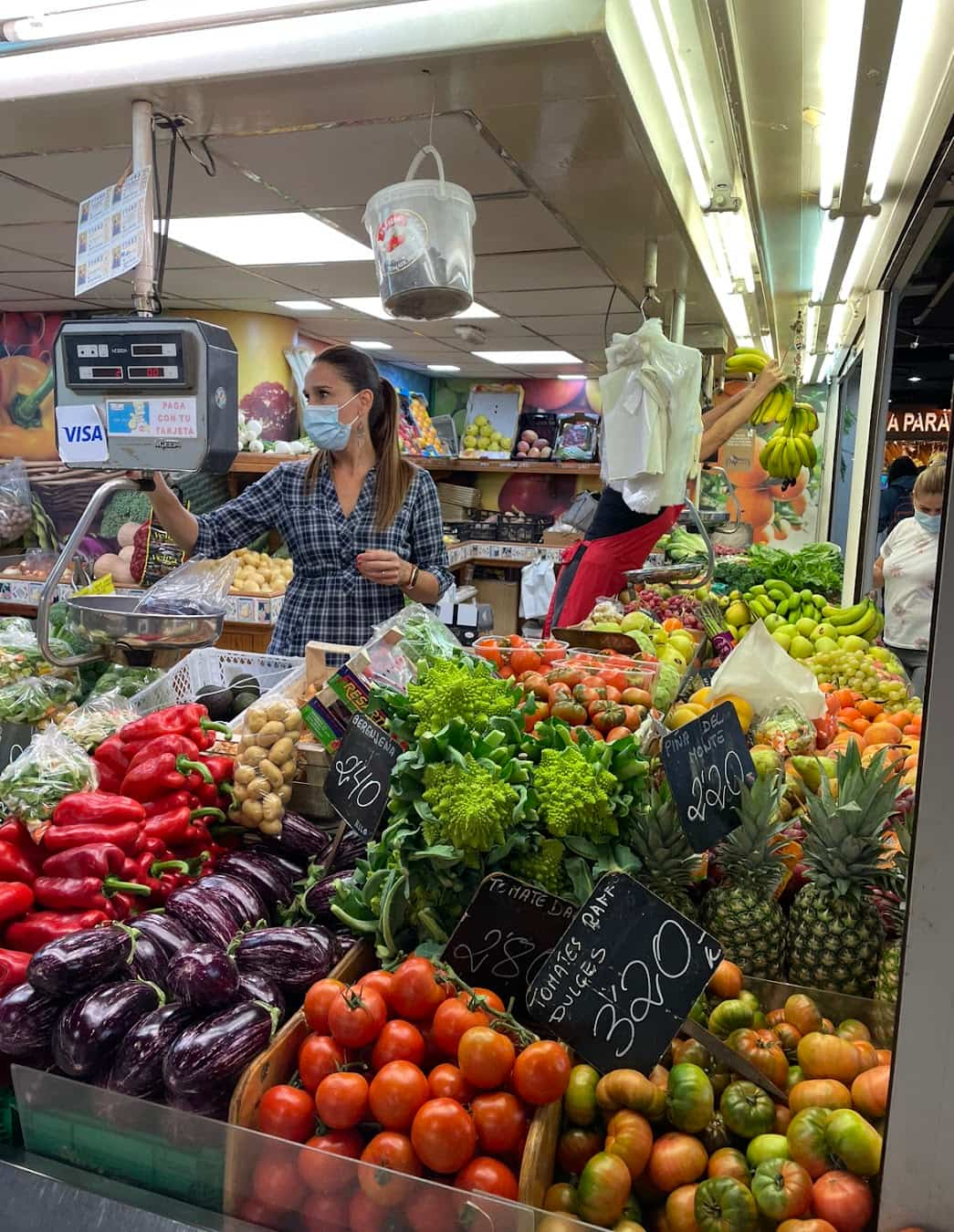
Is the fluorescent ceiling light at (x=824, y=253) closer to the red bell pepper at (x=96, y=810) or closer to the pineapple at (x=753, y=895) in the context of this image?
the pineapple at (x=753, y=895)

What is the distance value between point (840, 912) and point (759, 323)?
7841 millimetres

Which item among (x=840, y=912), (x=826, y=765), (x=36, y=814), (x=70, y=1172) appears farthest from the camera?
(x=826, y=765)

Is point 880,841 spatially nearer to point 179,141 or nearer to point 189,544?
point 189,544

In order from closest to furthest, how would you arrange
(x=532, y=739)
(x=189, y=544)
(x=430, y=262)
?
(x=532, y=739) < (x=430, y=262) < (x=189, y=544)

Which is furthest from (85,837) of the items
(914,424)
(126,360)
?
(914,424)

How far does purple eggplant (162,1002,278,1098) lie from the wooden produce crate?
19mm

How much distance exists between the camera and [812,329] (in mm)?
8891

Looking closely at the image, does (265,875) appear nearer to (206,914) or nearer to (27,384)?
(206,914)

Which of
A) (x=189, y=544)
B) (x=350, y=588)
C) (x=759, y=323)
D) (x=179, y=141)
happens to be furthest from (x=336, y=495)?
(x=759, y=323)

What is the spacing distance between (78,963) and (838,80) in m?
3.58

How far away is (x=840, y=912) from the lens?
5.08 ft

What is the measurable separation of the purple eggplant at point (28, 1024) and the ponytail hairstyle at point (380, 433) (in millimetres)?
2061

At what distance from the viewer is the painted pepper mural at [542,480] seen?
424 inches

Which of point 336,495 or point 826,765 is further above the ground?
point 336,495
